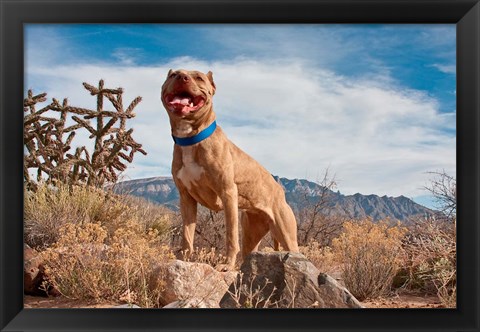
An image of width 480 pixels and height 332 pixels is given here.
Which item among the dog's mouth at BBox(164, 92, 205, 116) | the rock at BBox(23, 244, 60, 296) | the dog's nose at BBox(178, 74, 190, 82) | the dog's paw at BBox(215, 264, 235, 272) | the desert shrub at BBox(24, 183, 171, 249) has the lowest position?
the rock at BBox(23, 244, 60, 296)

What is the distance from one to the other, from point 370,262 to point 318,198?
15.0 ft

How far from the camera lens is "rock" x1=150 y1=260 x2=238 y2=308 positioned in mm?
6492

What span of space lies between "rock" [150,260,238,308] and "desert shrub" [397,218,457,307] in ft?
8.60

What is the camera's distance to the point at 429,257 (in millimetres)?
8492

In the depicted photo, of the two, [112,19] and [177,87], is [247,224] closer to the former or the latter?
[177,87]

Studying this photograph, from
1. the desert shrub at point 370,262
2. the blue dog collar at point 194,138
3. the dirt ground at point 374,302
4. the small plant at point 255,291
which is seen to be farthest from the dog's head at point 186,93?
the desert shrub at point 370,262

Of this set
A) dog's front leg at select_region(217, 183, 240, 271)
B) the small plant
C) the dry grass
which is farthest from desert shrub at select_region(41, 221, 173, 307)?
the small plant

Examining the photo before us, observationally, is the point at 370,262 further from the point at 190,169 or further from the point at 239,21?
the point at 239,21

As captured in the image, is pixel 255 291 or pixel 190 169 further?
pixel 190 169

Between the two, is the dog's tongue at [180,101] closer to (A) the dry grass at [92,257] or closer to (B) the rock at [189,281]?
(A) the dry grass at [92,257]

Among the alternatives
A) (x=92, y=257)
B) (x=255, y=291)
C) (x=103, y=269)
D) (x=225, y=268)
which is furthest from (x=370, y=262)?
(x=92, y=257)

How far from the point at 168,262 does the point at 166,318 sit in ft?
5.60

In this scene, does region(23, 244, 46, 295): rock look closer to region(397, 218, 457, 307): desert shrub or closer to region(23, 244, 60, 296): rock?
region(23, 244, 60, 296): rock

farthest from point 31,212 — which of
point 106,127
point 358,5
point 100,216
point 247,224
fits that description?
point 358,5
